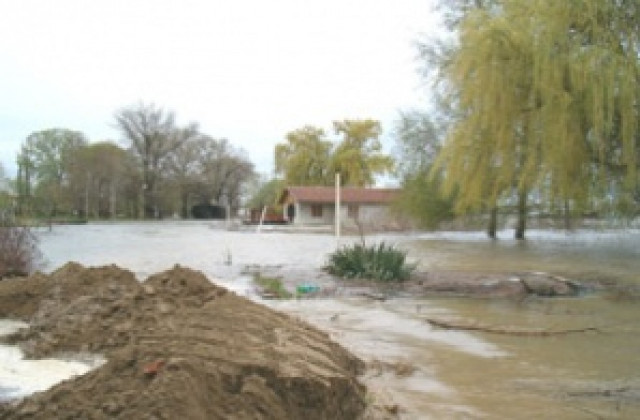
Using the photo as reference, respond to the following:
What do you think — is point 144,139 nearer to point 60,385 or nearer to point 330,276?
point 330,276

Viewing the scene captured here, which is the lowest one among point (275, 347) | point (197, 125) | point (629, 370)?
point (629, 370)

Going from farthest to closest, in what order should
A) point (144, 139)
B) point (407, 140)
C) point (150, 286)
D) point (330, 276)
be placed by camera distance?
point (144, 139)
point (407, 140)
point (330, 276)
point (150, 286)

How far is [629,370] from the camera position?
29.5ft

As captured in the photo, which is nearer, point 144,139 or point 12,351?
point 12,351

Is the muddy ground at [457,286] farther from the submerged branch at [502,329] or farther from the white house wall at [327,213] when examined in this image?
the white house wall at [327,213]

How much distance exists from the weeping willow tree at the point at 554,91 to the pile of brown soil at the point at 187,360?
27.2ft

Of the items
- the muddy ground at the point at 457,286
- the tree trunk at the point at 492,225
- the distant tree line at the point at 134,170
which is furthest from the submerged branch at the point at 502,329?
the distant tree line at the point at 134,170

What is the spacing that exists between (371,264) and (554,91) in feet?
20.2

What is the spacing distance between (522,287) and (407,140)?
27.3 meters

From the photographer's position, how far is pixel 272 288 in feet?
53.9

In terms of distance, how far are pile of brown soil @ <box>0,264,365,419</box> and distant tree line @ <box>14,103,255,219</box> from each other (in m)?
76.0

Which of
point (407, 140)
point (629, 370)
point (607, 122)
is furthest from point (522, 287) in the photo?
point (407, 140)

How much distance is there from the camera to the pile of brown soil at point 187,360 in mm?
5121

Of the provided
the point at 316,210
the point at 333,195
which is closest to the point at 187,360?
the point at 333,195
